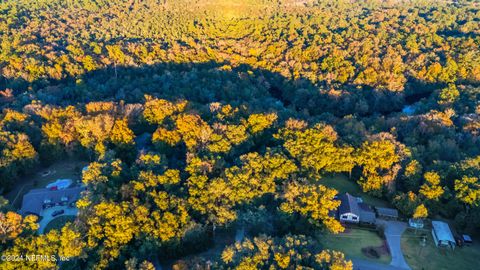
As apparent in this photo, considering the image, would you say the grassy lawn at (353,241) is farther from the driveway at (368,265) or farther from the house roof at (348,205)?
the house roof at (348,205)

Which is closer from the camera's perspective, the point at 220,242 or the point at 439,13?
the point at 220,242

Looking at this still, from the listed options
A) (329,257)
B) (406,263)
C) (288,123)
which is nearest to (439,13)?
(288,123)

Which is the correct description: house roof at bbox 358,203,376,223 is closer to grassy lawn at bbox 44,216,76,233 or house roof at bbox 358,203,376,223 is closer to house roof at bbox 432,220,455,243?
house roof at bbox 432,220,455,243

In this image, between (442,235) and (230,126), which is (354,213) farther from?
(230,126)

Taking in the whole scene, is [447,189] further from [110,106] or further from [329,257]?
[110,106]

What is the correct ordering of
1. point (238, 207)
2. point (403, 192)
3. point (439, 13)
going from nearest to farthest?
1. point (238, 207)
2. point (403, 192)
3. point (439, 13)

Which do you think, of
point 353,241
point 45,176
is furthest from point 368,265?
point 45,176
